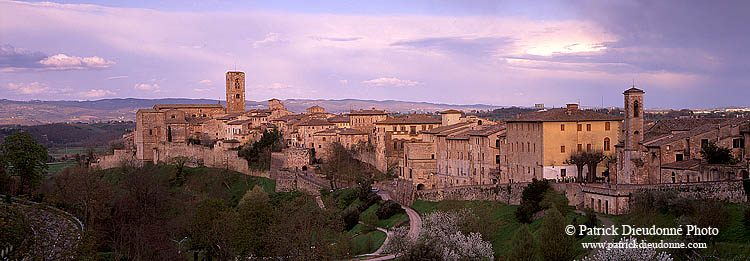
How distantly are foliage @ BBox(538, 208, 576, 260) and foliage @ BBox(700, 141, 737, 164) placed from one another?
33.6 feet

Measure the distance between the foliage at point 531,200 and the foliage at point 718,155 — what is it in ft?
27.3

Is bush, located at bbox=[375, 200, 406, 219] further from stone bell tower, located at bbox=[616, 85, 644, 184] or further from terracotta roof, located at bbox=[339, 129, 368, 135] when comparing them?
terracotta roof, located at bbox=[339, 129, 368, 135]

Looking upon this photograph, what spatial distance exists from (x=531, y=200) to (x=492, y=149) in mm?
11853

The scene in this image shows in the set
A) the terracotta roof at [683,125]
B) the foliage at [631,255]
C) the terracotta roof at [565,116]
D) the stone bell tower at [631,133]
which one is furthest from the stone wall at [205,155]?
the foliage at [631,255]

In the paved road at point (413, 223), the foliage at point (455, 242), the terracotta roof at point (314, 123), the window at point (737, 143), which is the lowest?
the paved road at point (413, 223)

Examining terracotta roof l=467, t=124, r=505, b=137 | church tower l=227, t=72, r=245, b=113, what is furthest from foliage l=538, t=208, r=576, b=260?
church tower l=227, t=72, r=245, b=113

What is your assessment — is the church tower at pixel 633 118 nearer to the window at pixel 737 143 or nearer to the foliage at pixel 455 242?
the window at pixel 737 143

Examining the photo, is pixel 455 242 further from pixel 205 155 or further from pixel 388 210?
pixel 205 155

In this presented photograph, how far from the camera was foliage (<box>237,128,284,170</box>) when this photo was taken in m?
75.1

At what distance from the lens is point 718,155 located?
3669 centimetres

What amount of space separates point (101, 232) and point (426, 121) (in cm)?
3458

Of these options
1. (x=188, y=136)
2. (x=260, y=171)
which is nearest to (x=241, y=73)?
(x=188, y=136)

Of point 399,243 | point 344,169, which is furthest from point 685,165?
point 344,169

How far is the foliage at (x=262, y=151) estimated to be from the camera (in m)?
75.1
